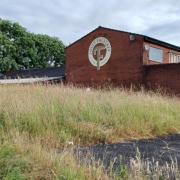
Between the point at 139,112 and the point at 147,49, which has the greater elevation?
the point at 147,49

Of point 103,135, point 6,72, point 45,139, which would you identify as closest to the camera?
point 45,139

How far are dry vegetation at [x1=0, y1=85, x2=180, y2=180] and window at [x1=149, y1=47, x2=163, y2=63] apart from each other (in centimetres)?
1860

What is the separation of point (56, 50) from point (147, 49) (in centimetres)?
3016

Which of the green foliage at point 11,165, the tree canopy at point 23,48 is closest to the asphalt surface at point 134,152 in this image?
the green foliage at point 11,165

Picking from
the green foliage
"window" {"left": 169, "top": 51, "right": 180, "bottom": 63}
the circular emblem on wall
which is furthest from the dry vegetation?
"window" {"left": 169, "top": 51, "right": 180, "bottom": 63}

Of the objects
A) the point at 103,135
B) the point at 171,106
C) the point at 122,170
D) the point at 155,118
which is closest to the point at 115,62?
the point at 171,106

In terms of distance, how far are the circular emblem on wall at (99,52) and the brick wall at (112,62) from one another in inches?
13.8

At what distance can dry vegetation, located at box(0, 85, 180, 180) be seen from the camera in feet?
16.2

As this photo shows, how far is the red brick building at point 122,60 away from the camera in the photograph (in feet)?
94.3

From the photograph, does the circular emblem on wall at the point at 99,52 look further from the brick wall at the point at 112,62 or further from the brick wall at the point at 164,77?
the brick wall at the point at 164,77

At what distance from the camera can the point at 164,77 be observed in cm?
2822

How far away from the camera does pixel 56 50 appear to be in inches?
2341

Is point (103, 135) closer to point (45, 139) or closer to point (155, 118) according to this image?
point (45, 139)

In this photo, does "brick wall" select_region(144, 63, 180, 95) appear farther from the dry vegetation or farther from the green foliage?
the green foliage
